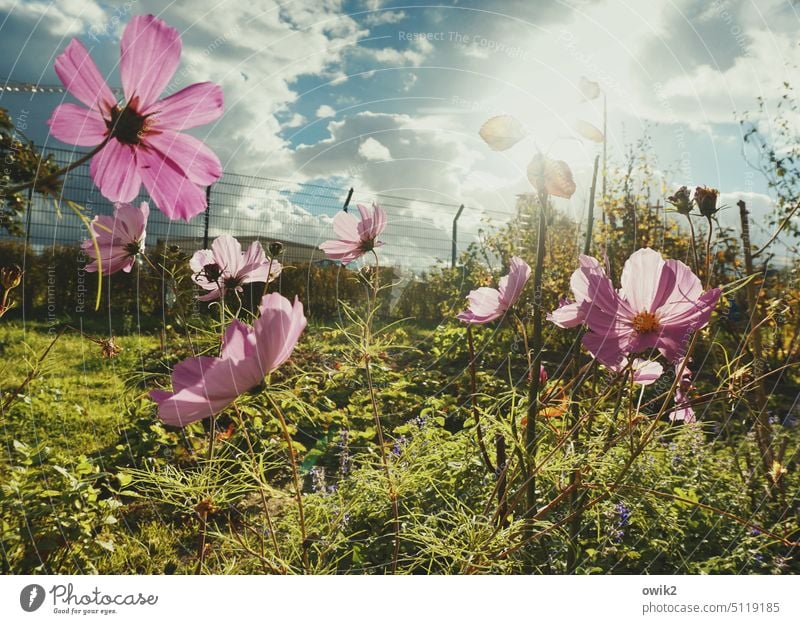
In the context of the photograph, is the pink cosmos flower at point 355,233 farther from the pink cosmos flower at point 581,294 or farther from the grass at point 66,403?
the grass at point 66,403

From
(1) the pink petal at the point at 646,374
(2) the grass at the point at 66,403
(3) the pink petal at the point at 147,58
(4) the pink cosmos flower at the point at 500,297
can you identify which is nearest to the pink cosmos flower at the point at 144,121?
(3) the pink petal at the point at 147,58

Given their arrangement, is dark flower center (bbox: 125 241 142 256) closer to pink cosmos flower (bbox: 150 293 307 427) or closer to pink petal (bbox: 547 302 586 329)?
pink cosmos flower (bbox: 150 293 307 427)

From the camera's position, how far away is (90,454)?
121 centimetres

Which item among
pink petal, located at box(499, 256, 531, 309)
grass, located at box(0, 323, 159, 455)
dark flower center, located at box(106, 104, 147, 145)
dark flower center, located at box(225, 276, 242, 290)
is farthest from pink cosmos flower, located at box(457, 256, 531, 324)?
grass, located at box(0, 323, 159, 455)

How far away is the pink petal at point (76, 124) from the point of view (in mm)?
344

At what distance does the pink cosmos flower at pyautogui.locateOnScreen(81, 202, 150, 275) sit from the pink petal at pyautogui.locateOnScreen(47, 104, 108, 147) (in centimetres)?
12

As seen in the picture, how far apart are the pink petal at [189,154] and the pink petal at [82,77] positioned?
0.11ft

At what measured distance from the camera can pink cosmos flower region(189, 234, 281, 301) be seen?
1.70 ft

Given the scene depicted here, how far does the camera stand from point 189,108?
36 centimetres

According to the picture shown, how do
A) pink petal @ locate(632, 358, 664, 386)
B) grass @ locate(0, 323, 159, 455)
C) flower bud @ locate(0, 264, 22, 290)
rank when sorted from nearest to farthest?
flower bud @ locate(0, 264, 22, 290), pink petal @ locate(632, 358, 664, 386), grass @ locate(0, 323, 159, 455)

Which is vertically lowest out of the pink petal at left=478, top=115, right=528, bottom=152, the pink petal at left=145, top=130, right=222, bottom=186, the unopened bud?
the unopened bud

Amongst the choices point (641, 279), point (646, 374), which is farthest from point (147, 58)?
point (646, 374)

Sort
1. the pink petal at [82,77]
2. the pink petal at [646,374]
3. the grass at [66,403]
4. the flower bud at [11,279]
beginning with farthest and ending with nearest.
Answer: the grass at [66,403], the pink petal at [646,374], the flower bud at [11,279], the pink petal at [82,77]
